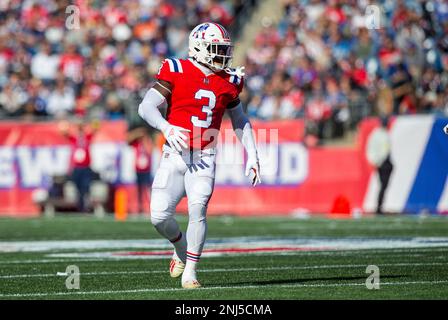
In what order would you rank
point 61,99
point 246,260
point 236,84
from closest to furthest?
point 236,84, point 246,260, point 61,99

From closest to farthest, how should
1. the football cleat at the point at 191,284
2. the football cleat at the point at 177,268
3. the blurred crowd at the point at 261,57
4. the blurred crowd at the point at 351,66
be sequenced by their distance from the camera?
the football cleat at the point at 191,284, the football cleat at the point at 177,268, the blurred crowd at the point at 351,66, the blurred crowd at the point at 261,57

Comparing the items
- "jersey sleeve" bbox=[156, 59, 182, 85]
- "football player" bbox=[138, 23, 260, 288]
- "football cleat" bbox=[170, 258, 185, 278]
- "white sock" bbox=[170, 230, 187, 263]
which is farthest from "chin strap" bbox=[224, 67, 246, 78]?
"football cleat" bbox=[170, 258, 185, 278]

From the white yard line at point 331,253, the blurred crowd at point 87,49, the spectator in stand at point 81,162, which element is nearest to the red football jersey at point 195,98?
the white yard line at point 331,253

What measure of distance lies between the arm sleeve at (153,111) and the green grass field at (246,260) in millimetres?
1138

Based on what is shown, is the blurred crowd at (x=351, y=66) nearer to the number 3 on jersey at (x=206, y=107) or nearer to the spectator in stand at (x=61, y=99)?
the spectator in stand at (x=61, y=99)

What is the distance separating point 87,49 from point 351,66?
267 inches

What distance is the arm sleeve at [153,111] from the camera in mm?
7727

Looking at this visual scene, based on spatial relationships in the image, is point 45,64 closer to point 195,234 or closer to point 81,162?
point 81,162

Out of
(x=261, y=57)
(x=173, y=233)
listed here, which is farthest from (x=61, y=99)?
(x=173, y=233)

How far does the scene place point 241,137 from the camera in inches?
328

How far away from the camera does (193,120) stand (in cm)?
802

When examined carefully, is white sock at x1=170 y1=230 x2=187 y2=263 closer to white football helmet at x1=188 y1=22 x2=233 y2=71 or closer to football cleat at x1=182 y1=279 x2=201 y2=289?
football cleat at x1=182 y1=279 x2=201 y2=289
